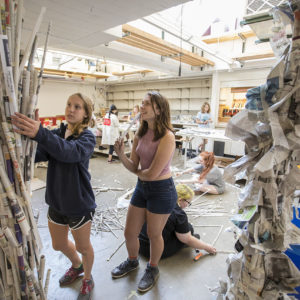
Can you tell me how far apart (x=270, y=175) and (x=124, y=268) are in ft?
4.88

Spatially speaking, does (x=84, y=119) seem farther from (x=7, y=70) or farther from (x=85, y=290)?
(x=85, y=290)

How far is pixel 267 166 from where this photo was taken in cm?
85

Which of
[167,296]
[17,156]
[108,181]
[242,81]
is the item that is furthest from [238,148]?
[17,156]

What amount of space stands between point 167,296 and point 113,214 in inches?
54.6

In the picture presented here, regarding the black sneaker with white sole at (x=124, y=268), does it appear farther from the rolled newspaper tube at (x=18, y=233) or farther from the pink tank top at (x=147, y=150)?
the rolled newspaper tube at (x=18, y=233)

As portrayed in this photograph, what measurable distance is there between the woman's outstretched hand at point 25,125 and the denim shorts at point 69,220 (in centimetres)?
68

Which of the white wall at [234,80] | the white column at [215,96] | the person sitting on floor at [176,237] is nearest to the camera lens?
the person sitting on floor at [176,237]

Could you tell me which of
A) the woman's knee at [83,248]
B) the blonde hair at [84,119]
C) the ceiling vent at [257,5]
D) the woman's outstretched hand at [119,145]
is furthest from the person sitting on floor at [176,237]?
the ceiling vent at [257,5]

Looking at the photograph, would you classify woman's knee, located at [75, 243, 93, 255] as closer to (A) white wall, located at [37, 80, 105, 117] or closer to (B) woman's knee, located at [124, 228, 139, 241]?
(B) woman's knee, located at [124, 228, 139, 241]

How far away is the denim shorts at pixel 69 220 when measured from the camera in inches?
50.9

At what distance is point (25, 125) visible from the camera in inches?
31.9

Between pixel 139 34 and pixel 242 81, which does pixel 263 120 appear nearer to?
pixel 139 34

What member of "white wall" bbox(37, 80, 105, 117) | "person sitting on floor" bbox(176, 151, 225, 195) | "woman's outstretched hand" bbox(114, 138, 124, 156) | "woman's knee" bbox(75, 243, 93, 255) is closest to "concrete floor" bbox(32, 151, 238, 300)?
"woman's knee" bbox(75, 243, 93, 255)

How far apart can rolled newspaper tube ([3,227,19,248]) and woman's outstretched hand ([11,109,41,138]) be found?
39cm
